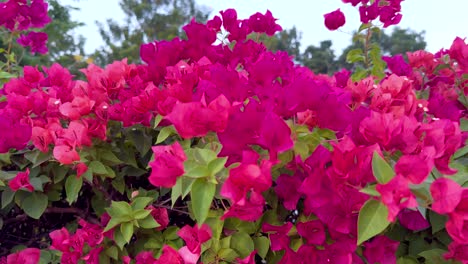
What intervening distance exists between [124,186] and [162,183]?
1.53 feet

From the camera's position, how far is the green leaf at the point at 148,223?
1283mm

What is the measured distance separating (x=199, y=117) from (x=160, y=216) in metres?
0.40

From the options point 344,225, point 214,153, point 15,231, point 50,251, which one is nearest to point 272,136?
point 214,153

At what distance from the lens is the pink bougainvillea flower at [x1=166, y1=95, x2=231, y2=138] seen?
1.04 meters

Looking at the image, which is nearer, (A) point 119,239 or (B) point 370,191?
(B) point 370,191

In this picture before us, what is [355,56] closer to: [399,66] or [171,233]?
[399,66]

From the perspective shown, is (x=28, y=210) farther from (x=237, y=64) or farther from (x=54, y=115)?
(x=237, y=64)

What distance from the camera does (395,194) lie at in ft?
2.95

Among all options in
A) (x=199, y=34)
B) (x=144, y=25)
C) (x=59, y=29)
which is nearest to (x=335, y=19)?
(x=199, y=34)

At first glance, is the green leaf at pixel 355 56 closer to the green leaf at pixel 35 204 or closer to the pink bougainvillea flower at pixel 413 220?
the pink bougainvillea flower at pixel 413 220

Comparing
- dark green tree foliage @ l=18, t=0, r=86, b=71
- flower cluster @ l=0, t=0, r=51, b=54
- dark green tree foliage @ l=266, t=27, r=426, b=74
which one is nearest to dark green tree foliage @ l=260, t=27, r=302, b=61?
dark green tree foliage @ l=266, t=27, r=426, b=74

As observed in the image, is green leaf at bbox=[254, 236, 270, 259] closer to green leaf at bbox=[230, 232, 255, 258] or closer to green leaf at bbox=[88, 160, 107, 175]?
green leaf at bbox=[230, 232, 255, 258]

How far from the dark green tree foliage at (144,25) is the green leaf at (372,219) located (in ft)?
55.4

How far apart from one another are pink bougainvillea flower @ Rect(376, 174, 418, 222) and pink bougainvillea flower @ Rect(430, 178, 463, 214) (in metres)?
0.05
